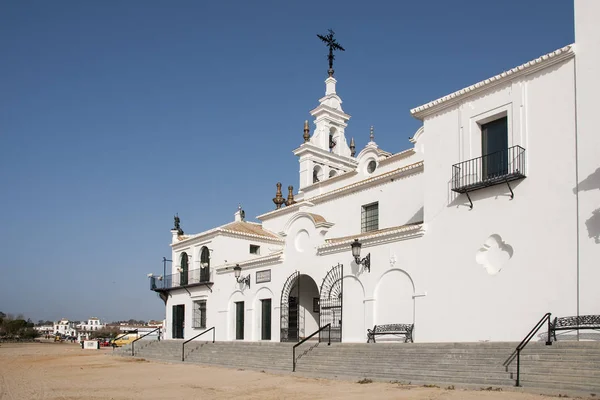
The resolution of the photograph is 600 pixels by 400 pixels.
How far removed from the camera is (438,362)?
51.5 feet

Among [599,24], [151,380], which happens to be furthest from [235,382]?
[599,24]

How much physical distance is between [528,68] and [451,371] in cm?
856

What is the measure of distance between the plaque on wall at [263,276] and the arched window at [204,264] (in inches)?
193

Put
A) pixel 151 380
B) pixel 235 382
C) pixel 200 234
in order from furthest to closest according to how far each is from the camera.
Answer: pixel 200 234 → pixel 151 380 → pixel 235 382

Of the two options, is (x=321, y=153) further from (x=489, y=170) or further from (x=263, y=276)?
(x=489, y=170)

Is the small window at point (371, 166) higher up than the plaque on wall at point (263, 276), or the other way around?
the small window at point (371, 166)

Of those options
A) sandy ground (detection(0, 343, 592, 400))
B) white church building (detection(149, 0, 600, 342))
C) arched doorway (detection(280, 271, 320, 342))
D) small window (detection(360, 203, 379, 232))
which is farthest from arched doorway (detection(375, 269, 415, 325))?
small window (detection(360, 203, 379, 232))

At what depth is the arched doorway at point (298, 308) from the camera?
1013 inches

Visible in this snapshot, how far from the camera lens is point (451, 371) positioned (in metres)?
14.9

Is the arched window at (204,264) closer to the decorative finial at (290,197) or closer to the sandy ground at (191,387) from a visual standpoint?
the decorative finial at (290,197)

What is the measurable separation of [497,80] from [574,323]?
7.22m

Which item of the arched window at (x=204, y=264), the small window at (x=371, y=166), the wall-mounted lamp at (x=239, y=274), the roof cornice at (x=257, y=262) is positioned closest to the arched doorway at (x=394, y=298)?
the roof cornice at (x=257, y=262)

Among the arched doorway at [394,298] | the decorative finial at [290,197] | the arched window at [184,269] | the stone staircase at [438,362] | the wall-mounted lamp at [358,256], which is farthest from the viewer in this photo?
the decorative finial at [290,197]

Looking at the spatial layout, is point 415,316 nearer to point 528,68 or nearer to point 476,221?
point 476,221
